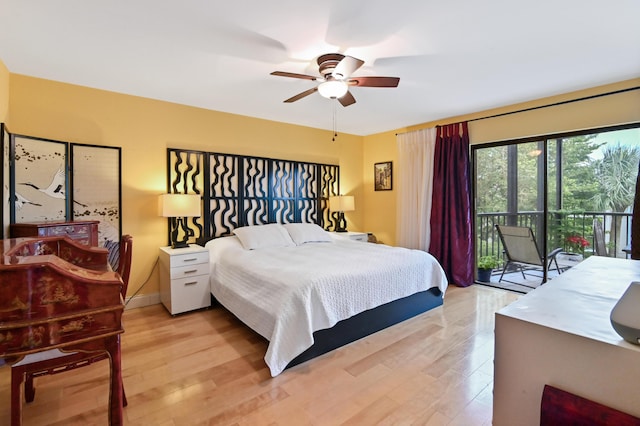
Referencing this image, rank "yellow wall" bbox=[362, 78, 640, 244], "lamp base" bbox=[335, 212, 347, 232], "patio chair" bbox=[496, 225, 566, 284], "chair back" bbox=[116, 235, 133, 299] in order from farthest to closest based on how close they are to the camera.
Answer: "lamp base" bbox=[335, 212, 347, 232]
"patio chair" bbox=[496, 225, 566, 284]
"yellow wall" bbox=[362, 78, 640, 244]
"chair back" bbox=[116, 235, 133, 299]

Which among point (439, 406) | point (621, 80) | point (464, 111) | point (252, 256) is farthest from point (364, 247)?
point (621, 80)

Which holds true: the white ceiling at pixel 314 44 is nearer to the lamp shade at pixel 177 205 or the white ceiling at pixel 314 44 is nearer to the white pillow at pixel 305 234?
the lamp shade at pixel 177 205

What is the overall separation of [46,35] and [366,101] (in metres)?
2.96

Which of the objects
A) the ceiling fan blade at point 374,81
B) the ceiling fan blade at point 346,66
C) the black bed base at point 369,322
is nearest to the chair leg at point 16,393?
the black bed base at point 369,322

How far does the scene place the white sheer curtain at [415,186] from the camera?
456cm

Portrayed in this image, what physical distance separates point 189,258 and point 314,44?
2.44 meters

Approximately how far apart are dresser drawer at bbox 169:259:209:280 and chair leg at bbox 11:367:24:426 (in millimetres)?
1817

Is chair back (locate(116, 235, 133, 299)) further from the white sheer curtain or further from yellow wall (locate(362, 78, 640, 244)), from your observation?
yellow wall (locate(362, 78, 640, 244))

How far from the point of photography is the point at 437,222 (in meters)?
4.44

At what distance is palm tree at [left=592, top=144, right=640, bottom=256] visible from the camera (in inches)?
124

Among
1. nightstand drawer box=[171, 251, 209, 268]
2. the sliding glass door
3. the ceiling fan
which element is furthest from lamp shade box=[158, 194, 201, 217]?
the sliding glass door

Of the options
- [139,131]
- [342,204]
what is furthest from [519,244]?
[139,131]

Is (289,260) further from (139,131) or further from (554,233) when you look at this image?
(554,233)

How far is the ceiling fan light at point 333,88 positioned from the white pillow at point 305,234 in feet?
6.84
